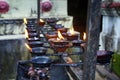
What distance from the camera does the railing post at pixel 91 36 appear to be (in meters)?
1.95

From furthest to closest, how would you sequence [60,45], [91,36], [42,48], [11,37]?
1. [11,37]
2. [60,45]
3. [42,48]
4. [91,36]

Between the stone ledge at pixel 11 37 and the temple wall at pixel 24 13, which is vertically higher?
the temple wall at pixel 24 13

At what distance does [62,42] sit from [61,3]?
161 inches

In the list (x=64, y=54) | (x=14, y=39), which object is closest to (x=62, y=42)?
(x=64, y=54)

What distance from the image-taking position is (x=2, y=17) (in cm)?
684

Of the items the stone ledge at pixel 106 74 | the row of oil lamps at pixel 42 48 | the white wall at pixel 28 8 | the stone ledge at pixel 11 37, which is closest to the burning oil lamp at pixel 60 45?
the row of oil lamps at pixel 42 48

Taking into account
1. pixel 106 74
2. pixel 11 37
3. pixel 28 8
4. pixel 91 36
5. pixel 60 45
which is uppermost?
pixel 28 8

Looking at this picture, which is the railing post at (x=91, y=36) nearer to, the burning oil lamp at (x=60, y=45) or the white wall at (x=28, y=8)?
the burning oil lamp at (x=60, y=45)

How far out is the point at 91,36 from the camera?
200 centimetres

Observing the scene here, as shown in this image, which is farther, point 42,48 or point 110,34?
point 110,34

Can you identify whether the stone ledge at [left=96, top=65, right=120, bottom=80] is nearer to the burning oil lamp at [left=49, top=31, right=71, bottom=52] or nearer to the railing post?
the burning oil lamp at [left=49, top=31, right=71, bottom=52]

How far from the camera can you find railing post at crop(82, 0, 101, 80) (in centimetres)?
195

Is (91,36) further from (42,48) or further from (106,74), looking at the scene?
(106,74)

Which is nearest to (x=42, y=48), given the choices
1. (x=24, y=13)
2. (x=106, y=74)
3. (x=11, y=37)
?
(x=106, y=74)
